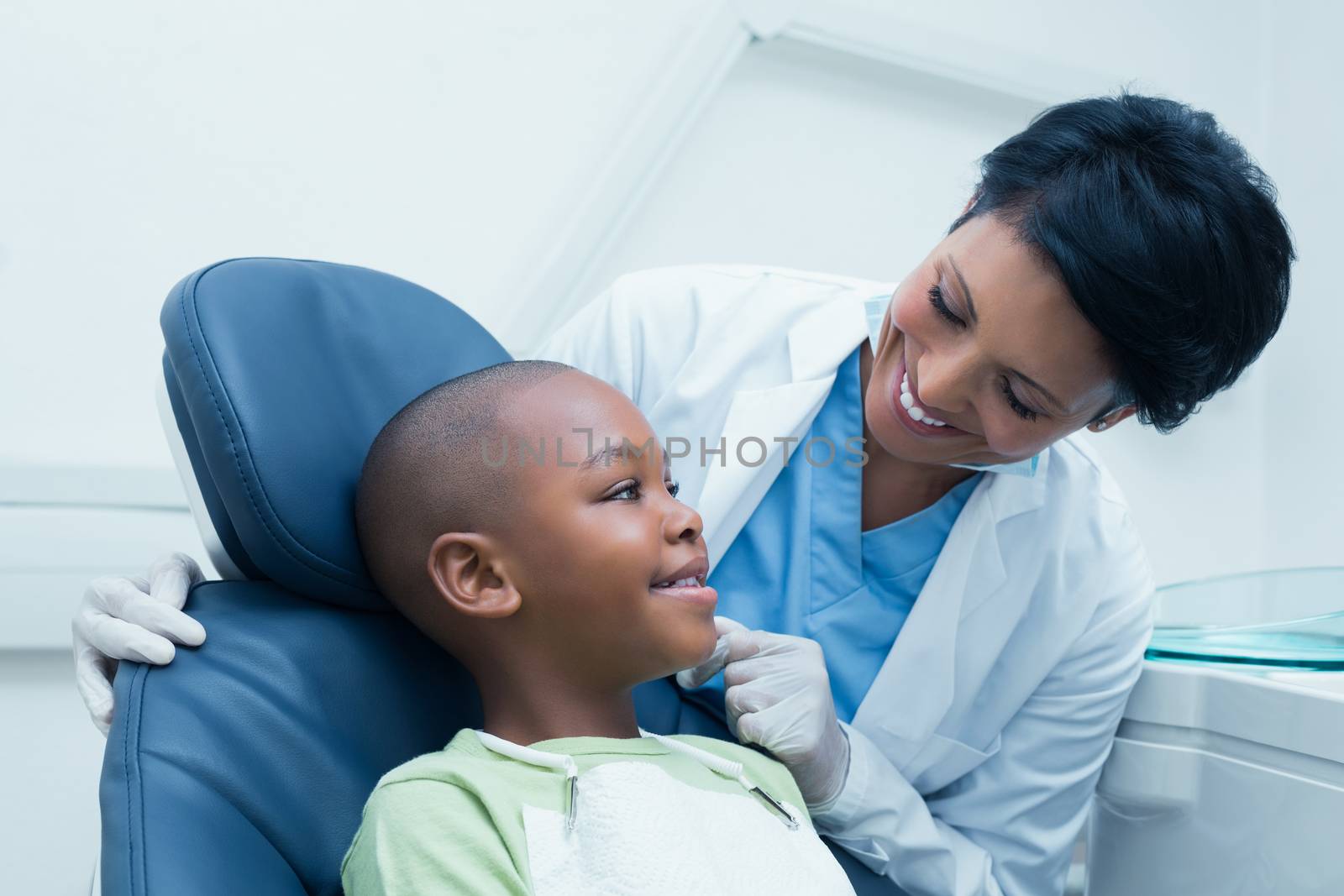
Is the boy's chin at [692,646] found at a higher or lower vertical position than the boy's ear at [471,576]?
higher

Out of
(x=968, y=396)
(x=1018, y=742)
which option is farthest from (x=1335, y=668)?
(x=968, y=396)

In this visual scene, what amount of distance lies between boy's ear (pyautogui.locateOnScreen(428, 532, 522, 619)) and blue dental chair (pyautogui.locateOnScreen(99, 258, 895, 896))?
7cm

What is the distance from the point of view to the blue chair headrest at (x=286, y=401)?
83 cm

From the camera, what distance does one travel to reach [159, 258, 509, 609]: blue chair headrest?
835 millimetres

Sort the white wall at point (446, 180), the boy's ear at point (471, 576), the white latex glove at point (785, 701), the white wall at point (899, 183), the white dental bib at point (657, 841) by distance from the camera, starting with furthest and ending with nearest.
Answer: the white wall at point (899, 183) → the white wall at point (446, 180) → the white latex glove at point (785, 701) → the boy's ear at point (471, 576) → the white dental bib at point (657, 841)

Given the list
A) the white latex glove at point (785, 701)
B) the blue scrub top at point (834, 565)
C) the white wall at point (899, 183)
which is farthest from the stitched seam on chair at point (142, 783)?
the white wall at point (899, 183)

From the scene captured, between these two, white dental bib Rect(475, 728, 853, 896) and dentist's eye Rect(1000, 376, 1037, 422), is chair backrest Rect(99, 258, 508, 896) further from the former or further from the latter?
dentist's eye Rect(1000, 376, 1037, 422)

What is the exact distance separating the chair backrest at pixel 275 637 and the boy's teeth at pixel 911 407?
480mm

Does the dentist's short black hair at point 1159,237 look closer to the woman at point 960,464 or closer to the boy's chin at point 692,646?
the woman at point 960,464

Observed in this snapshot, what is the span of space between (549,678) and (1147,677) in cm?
68

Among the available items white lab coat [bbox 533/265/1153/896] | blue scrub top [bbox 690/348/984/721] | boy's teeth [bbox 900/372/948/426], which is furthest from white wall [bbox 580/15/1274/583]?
boy's teeth [bbox 900/372/948/426]

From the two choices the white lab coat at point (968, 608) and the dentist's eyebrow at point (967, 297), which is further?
the white lab coat at point (968, 608)

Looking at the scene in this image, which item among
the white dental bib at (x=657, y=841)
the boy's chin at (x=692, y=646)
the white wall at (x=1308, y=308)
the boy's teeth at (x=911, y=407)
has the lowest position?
the white dental bib at (x=657, y=841)

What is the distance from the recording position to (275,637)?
2.79ft
